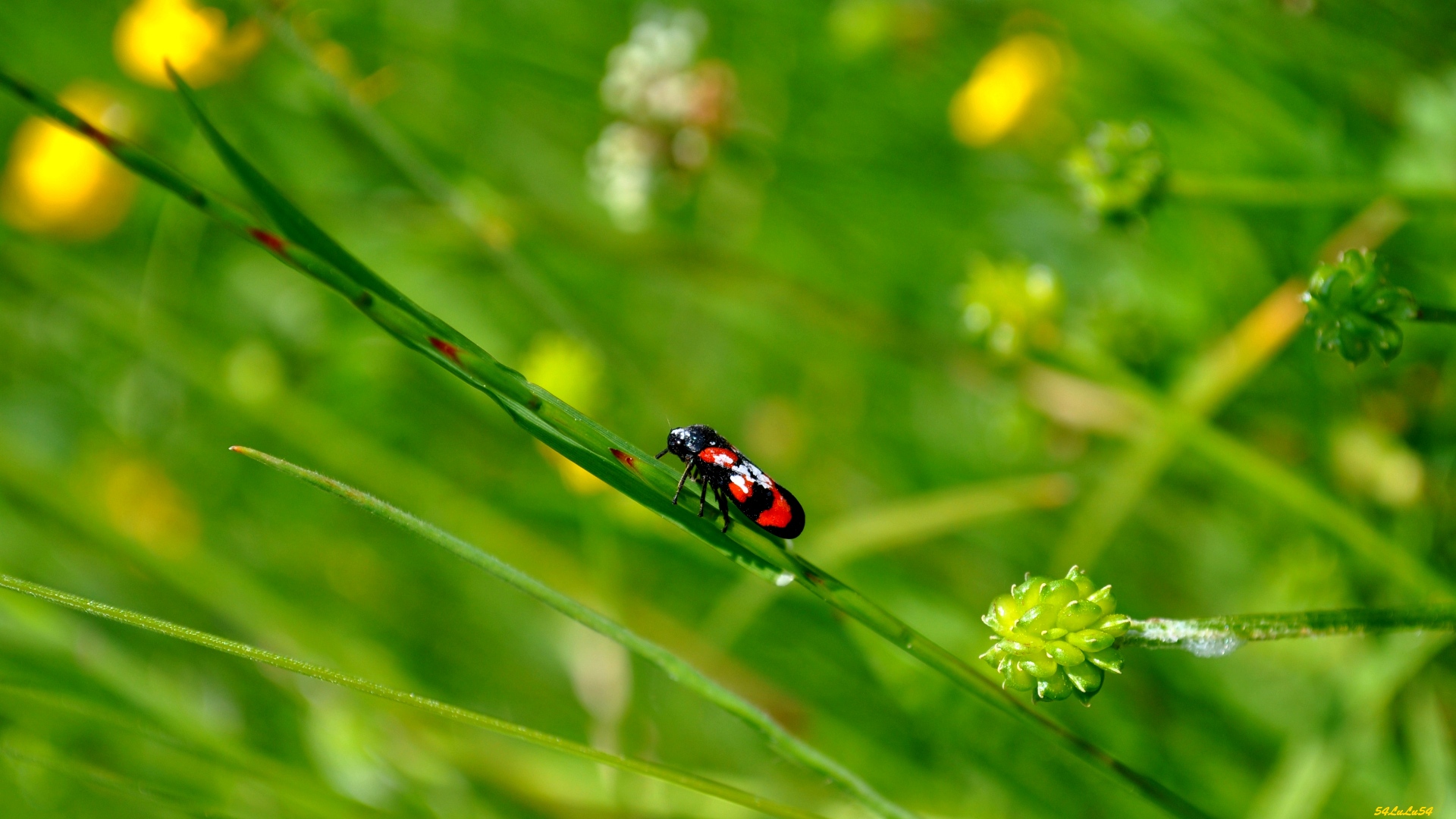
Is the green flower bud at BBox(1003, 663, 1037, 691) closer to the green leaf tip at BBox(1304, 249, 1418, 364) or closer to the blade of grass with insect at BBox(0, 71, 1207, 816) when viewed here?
the blade of grass with insect at BBox(0, 71, 1207, 816)

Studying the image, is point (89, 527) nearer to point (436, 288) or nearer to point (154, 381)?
point (154, 381)

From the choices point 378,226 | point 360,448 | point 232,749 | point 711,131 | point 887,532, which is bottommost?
point 232,749

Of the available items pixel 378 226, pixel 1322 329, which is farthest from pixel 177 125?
pixel 1322 329

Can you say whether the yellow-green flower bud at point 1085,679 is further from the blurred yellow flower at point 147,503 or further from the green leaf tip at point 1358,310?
the blurred yellow flower at point 147,503

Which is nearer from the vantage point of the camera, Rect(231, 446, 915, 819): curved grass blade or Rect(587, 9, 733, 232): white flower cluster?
Rect(231, 446, 915, 819): curved grass blade

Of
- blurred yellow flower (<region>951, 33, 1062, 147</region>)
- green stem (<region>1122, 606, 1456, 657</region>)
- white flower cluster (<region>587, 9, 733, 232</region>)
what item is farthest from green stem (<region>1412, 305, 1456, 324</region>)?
white flower cluster (<region>587, 9, 733, 232</region>)

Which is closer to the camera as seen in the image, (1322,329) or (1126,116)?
(1322,329)
